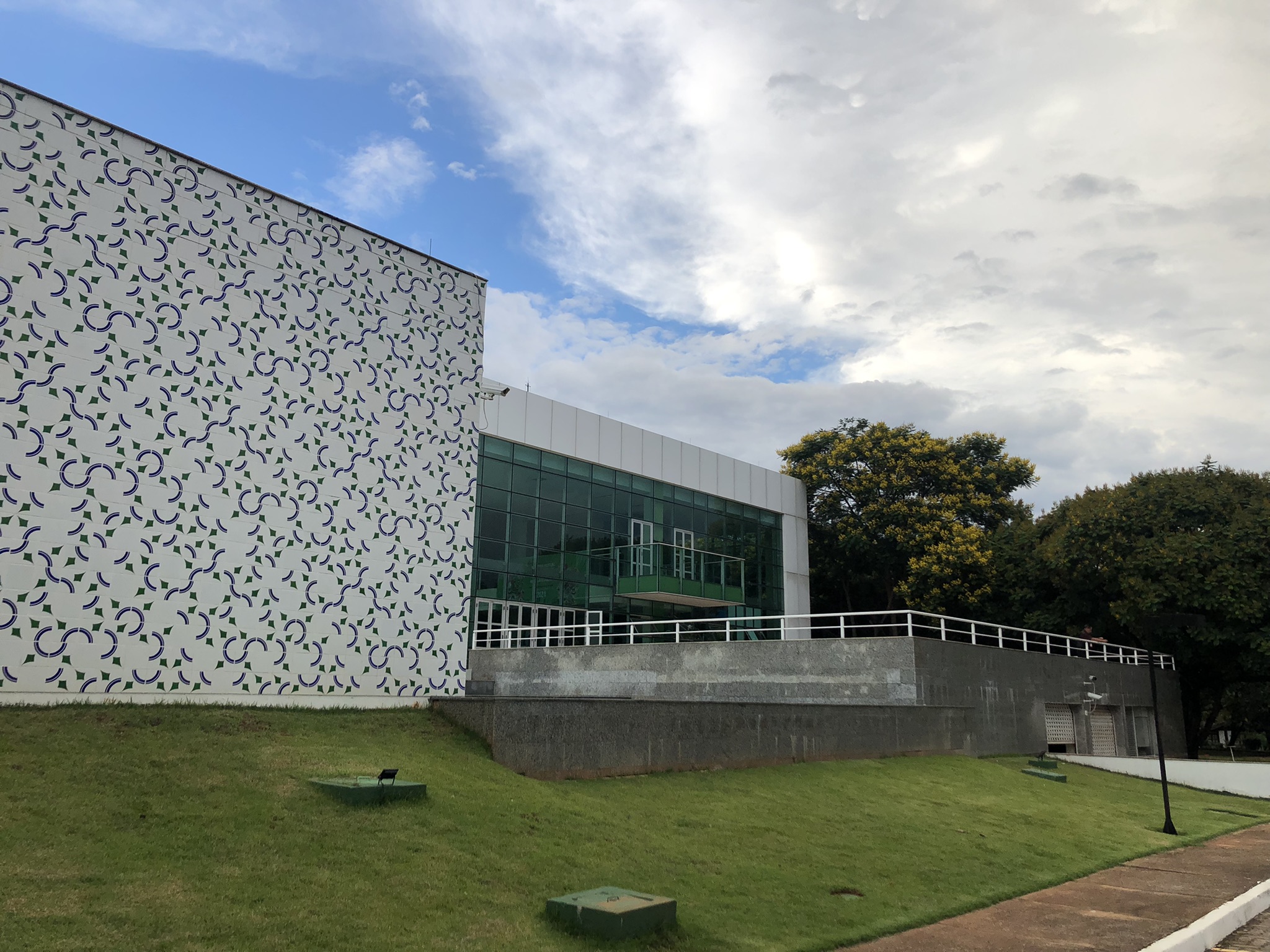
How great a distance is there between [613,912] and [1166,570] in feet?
96.8

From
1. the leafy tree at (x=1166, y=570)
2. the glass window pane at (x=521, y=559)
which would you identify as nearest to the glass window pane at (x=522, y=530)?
the glass window pane at (x=521, y=559)

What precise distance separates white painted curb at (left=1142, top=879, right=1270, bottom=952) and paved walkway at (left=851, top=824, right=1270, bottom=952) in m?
0.19

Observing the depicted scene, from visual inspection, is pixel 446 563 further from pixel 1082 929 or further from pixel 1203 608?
pixel 1203 608

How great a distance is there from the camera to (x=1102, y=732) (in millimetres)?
28438

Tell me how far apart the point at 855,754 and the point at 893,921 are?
9.14 meters

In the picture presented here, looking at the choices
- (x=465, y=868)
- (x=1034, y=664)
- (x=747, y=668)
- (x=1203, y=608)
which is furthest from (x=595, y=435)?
(x=465, y=868)

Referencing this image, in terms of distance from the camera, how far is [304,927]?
5770 mm

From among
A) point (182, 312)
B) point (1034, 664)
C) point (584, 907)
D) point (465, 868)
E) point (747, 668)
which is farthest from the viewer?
point (1034, 664)

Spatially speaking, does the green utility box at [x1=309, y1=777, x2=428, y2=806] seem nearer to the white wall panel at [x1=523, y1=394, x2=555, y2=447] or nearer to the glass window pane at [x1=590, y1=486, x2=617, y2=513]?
the white wall panel at [x1=523, y1=394, x2=555, y2=447]

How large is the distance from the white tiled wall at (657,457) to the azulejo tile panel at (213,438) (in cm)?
1465

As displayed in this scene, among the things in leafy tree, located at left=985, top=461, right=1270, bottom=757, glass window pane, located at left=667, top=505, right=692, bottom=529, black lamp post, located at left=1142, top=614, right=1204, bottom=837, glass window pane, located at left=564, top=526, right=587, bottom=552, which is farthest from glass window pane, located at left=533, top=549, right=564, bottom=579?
black lamp post, located at left=1142, top=614, right=1204, bottom=837

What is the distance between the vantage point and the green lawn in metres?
5.89

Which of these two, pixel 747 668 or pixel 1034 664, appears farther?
pixel 1034 664

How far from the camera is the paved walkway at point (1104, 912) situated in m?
7.14
